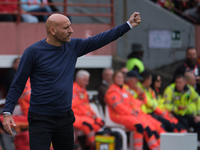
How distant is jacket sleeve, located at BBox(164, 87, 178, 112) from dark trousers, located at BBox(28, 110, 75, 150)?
18.1ft

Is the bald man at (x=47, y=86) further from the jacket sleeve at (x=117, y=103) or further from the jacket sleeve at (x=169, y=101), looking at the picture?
the jacket sleeve at (x=169, y=101)

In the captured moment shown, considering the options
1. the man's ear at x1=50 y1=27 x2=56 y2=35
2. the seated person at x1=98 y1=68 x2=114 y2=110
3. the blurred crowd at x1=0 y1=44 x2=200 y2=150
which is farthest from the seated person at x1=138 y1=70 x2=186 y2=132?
the man's ear at x1=50 y1=27 x2=56 y2=35

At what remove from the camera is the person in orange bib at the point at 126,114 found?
9.02 m

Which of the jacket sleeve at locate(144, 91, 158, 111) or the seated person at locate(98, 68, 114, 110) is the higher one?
the seated person at locate(98, 68, 114, 110)

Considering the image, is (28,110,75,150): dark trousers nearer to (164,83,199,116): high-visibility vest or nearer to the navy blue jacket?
the navy blue jacket

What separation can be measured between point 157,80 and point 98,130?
2211 millimetres

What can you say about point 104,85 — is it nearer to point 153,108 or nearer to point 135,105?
point 135,105

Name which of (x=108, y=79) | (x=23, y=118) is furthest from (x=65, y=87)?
(x=108, y=79)

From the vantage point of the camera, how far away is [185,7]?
13914 millimetres

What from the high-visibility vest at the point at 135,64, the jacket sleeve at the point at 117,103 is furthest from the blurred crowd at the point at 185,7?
the jacket sleeve at the point at 117,103

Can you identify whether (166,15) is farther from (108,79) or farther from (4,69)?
(4,69)

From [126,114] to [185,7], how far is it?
5695 millimetres

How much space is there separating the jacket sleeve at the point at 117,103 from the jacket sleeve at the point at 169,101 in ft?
4.53

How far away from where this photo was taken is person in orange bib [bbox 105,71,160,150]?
9.02 meters
